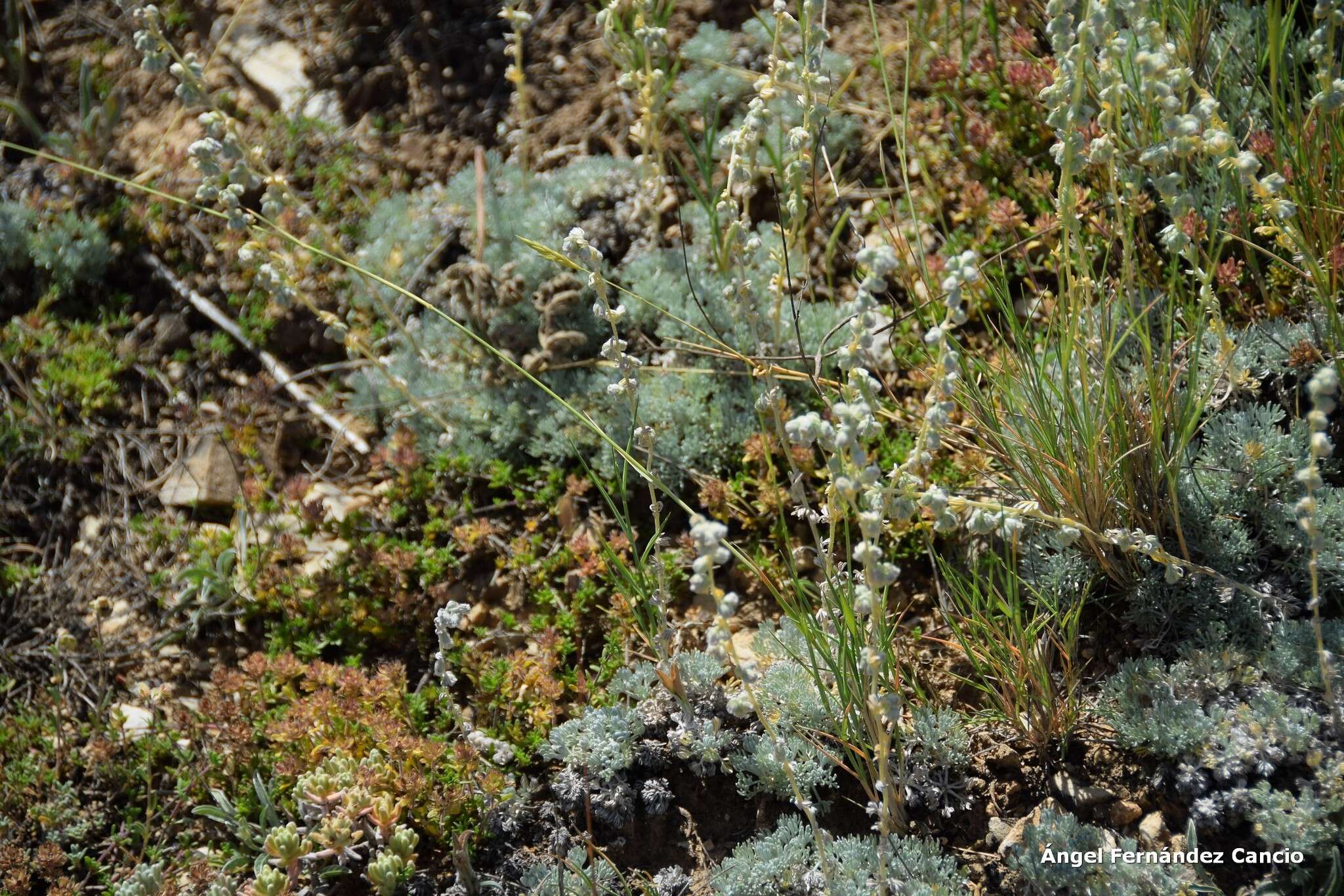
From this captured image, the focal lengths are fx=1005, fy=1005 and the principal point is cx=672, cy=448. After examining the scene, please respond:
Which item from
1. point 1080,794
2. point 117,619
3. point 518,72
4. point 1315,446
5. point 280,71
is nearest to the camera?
point 1315,446

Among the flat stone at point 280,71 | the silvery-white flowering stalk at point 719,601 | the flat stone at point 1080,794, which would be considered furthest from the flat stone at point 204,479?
the flat stone at point 1080,794

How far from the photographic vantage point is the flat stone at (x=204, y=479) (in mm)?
4086

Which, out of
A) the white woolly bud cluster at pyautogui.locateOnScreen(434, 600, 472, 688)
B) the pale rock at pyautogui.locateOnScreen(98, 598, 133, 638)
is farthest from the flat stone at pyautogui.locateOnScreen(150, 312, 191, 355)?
the white woolly bud cluster at pyautogui.locateOnScreen(434, 600, 472, 688)

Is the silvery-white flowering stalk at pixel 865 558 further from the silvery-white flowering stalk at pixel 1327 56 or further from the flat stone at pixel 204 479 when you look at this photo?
the flat stone at pixel 204 479

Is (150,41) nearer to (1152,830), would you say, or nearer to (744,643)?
(744,643)

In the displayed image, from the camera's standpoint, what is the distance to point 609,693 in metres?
3.12

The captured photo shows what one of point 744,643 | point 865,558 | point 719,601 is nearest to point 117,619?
point 744,643

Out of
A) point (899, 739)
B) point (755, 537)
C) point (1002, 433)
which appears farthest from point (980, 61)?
point (899, 739)

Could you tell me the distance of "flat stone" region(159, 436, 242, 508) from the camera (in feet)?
13.4

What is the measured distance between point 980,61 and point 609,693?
114 inches

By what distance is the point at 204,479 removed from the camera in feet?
13.4

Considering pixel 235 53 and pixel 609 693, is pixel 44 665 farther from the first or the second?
pixel 235 53

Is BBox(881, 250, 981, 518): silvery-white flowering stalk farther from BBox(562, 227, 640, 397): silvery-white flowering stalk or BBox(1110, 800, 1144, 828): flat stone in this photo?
BBox(1110, 800, 1144, 828): flat stone

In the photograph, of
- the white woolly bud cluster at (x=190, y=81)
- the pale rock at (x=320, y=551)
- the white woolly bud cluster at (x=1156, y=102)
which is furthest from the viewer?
the pale rock at (x=320, y=551)
